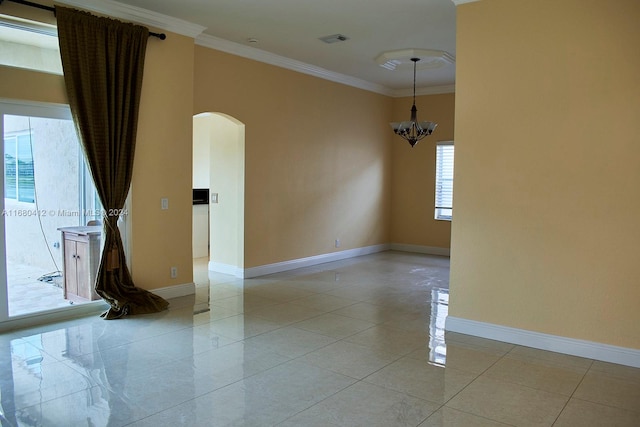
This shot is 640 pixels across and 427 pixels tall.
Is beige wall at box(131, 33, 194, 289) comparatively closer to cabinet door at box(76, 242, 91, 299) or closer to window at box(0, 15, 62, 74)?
cabinet door at box(76, 242, 91, 299)

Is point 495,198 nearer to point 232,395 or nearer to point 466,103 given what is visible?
point 466,103

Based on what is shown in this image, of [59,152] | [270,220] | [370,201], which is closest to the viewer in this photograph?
[59,152]

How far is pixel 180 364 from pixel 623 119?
3810 mm

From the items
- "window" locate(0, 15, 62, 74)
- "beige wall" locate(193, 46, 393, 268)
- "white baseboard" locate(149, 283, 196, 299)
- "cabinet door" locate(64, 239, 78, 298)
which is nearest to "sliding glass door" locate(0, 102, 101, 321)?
"cabinet door" locate(64, 239, 78, 298)

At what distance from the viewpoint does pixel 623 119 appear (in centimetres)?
363

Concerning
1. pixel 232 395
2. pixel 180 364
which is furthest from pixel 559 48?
pixel 180 364

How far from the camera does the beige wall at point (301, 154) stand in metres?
6.32

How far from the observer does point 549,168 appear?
3.95 meters

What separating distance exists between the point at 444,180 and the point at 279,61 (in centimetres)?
391

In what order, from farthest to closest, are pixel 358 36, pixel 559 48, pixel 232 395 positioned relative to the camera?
1. pixel 358 36
2. pixel 559 48
3. pixel 232 395

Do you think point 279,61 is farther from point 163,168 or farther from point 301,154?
point 163,168

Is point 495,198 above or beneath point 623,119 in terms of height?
beneath

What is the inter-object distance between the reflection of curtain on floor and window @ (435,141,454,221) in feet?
18.6

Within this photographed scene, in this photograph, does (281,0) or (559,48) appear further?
(281,0)
